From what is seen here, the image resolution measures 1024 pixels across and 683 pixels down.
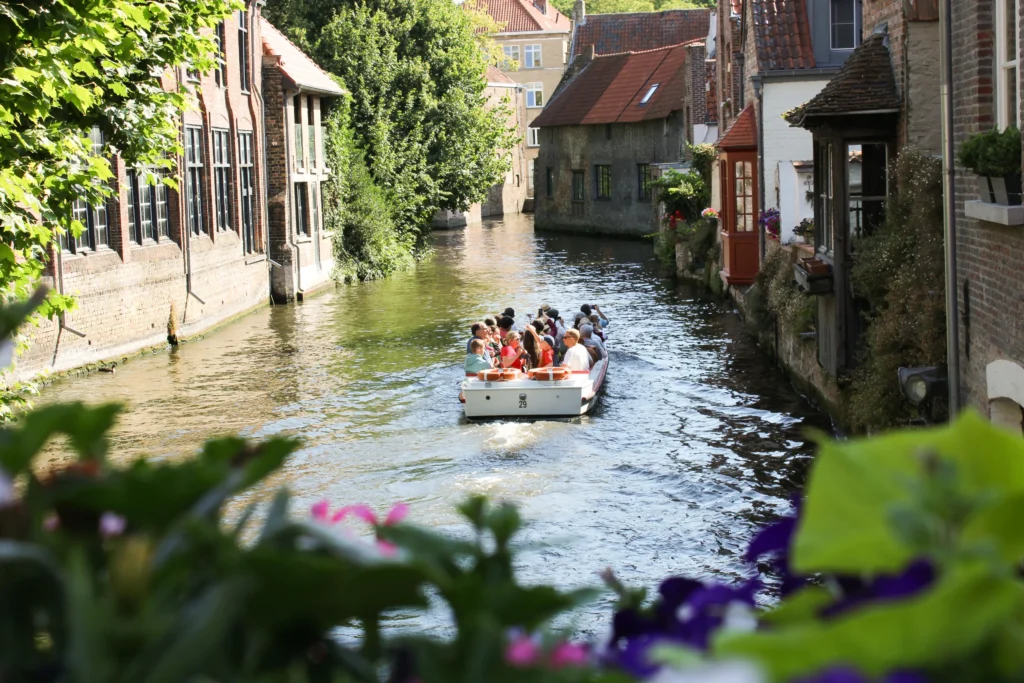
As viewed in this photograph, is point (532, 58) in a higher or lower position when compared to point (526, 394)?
higher

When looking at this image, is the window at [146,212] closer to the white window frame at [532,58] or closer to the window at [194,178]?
the window at [194,178]

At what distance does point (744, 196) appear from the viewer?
25391 millimetres

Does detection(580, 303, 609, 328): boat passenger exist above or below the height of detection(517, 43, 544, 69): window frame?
below

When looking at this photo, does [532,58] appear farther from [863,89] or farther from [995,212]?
[995,212]

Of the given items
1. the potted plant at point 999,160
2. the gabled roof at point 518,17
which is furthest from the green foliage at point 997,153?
the gabled roof at point 518,17

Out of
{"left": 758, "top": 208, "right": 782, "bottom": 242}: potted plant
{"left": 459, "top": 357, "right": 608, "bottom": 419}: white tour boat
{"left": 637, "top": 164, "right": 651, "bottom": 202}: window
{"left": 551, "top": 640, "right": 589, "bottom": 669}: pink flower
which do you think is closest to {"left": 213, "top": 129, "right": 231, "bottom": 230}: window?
{"left": 758, "top": 208, "right": 782, "bottom": 242}: potted plant

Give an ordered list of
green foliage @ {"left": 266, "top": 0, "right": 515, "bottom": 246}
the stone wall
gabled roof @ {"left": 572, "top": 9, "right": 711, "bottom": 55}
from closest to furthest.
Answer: green foliage @ {"left": 266, "top": 0, "right": 515, "bottom": 246} → the stone wall → gabled roof @ {"left": 572, "top": 9, "right": 711, "bottom": 55}

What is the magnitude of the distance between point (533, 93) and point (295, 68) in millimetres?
47144

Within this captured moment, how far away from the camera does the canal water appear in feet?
37.1

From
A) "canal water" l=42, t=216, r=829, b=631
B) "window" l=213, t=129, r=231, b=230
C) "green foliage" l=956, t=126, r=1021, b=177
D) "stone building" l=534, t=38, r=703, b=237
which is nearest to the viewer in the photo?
"green foliage" l=956, t=126, r=1021, b=177

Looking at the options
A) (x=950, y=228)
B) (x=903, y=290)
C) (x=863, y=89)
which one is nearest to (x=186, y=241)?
(x=863, y=89)

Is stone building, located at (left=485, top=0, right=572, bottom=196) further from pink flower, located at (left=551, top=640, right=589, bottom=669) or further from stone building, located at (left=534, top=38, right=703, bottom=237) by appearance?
pink flower, located at (left=551, top=640, right=589, bottom=669)

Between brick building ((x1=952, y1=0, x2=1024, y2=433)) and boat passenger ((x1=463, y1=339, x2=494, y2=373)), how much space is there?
836 cm

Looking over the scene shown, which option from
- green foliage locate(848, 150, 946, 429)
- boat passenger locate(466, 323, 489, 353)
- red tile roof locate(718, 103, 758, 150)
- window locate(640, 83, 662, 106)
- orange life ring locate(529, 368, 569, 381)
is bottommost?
orange life ring locate(529, 368, 569, 381)
